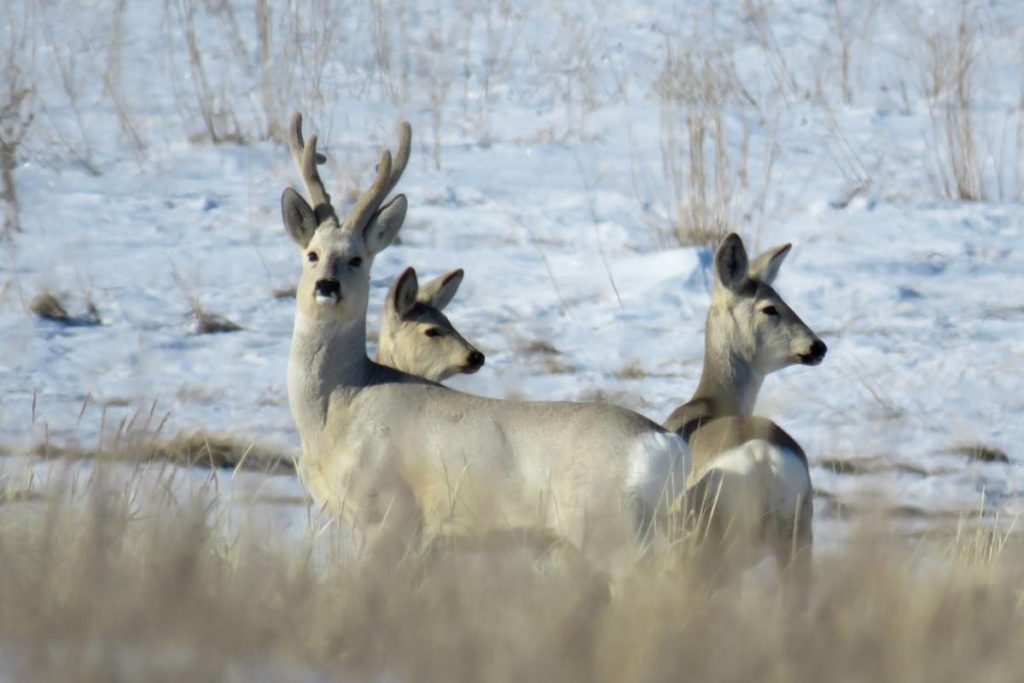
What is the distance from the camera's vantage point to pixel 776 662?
13.4 feet

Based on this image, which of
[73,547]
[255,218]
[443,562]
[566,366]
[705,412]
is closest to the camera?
[443,562]

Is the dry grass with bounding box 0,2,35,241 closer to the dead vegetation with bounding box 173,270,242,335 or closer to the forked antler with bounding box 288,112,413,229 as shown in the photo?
the dead vegetation with bounding box 173,270,242,335

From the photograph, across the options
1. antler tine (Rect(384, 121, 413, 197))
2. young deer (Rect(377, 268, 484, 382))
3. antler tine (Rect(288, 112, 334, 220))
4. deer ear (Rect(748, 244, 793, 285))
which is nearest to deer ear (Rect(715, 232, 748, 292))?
deer ear (Rect(748, 244, 793, 285))

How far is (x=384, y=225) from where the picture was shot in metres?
7.17

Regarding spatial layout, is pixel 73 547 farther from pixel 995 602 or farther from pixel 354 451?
pixel 995 602

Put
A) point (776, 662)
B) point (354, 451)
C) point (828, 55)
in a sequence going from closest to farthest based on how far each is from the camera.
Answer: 1. point (776, 662)
2. point (354, 451)
3. point (828, 55)

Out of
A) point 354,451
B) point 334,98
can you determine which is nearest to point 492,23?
point 334,98

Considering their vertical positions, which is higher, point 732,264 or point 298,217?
point 298,217

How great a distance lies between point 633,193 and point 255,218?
262 centimetres

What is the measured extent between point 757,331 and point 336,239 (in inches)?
95.8

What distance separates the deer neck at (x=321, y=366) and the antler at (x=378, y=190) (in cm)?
38

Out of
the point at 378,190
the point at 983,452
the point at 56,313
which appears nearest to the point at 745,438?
the point at 378,190

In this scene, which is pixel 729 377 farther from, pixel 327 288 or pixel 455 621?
pixel 455 621

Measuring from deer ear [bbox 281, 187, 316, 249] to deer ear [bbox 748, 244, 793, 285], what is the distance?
2.46 m
